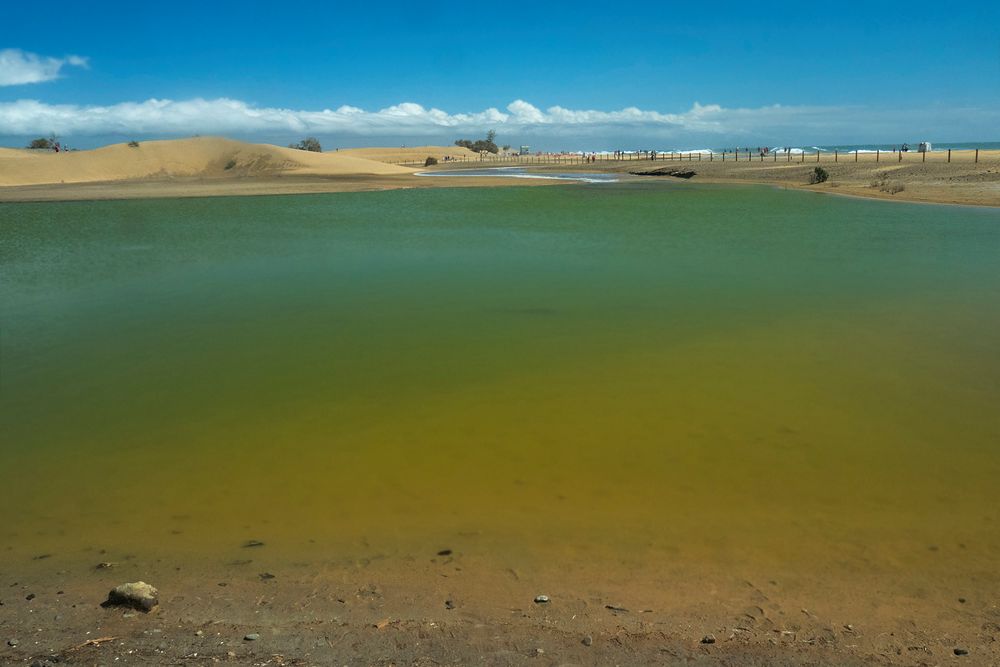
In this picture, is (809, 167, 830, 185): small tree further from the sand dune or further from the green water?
the sand dune

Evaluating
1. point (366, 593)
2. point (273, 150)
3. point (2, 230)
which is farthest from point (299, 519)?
point (273, 150)

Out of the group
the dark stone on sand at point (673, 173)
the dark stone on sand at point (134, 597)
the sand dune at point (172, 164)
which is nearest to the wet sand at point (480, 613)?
the dark stone on sand at point (134, 597)

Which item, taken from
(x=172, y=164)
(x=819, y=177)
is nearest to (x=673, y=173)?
(x=819, y=177)

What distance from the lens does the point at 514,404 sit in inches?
281

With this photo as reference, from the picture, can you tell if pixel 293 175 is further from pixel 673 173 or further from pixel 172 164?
pixel 673 173

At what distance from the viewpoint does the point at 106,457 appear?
6.12 meters

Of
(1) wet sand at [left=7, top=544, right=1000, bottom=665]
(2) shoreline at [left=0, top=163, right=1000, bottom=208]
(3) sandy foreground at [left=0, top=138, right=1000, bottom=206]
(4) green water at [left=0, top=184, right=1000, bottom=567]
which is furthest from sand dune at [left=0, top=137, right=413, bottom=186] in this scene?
(1) wet sand at [left=7, top=544, right=1000, bottom=665]

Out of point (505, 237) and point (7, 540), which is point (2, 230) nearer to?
point (505, 237)

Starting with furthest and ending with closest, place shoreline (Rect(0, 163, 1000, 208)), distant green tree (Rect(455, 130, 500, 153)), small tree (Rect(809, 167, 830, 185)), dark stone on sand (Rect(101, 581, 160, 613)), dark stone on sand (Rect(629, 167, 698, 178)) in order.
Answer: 1. distant green tree (Rect(455, 130, 500, 153))
2. dark stone on sand (Rect(629, 167, 698, 178))
3. small tree (Rect(809, 167, 830, 185))
4. shoreline (Rect(0, 163, 1000, 208))
5. dark stone on sand (Rect(101, 581, 160, 613))

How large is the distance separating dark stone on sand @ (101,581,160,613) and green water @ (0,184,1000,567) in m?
0.72

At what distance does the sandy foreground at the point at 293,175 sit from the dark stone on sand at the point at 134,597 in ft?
92.3

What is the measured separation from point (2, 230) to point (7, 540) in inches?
911

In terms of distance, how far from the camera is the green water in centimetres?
505

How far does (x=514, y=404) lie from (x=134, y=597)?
3.86 meters
